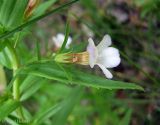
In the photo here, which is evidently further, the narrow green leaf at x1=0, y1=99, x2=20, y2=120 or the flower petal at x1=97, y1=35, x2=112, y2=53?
the narrow green leaf at x1=0, y1=99, x2=20, y2=120

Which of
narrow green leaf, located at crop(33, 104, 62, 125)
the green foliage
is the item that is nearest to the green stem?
the green foliage

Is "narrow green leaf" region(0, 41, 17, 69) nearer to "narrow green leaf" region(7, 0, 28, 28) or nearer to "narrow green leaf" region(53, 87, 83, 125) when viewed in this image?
"narrow green leaf" region(7, 0, 28, 28)

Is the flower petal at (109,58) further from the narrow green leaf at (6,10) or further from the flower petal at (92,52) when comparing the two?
the narrow green leaf at (6,10)

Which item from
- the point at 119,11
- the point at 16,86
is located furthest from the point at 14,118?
the point at 119,11

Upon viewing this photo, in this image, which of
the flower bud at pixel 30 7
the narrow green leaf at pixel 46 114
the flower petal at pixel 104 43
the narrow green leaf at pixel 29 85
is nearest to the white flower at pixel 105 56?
the flower petal at pixel 104 43

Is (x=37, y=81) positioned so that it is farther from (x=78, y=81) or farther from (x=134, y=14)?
(x=134, y=14)

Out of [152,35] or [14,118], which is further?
[152,35]

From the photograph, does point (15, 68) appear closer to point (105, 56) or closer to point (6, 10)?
point (6, 10)
